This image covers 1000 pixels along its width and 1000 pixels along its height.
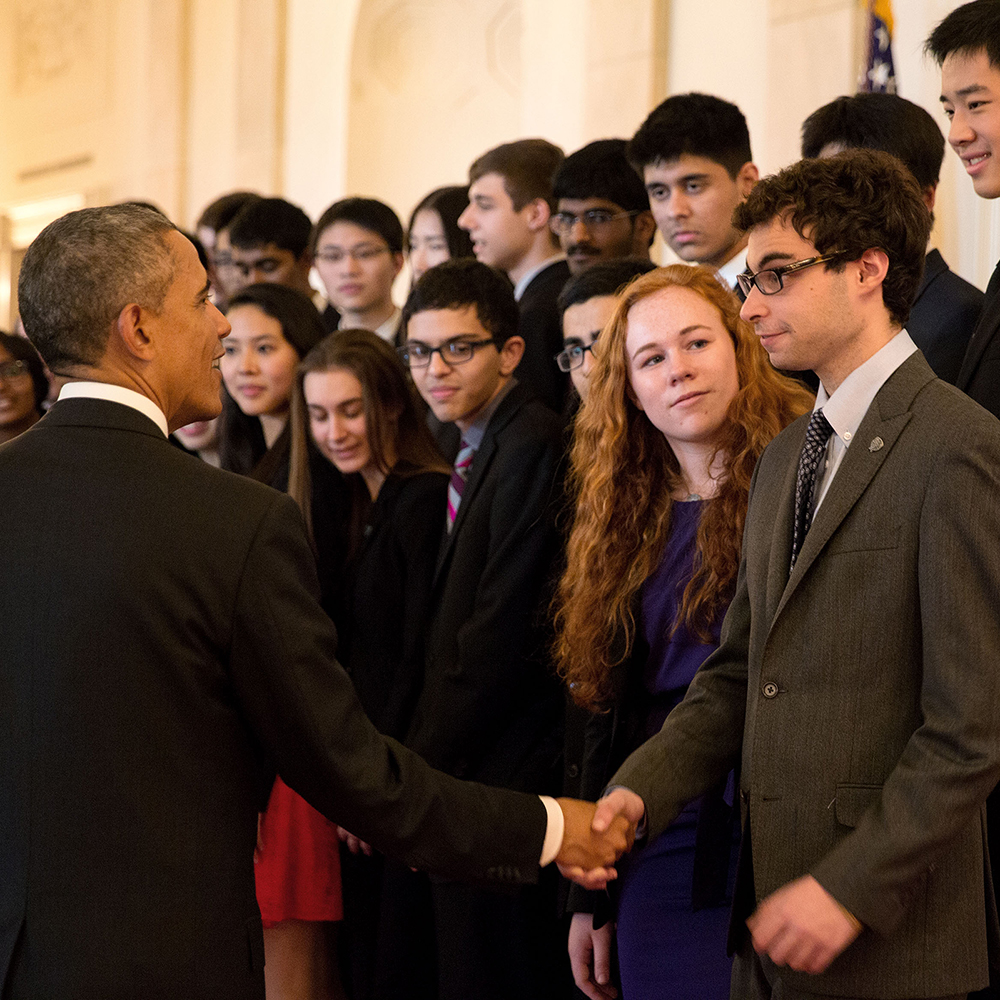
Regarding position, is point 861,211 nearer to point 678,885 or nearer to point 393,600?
point 678,885

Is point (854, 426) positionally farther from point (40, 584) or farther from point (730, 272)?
point (730, 272)

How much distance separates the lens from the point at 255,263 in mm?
5625

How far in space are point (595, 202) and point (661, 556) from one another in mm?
1987

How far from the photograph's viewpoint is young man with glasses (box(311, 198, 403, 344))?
5.21m

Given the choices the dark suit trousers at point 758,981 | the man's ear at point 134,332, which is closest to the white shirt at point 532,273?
the man's ear at point 134,332

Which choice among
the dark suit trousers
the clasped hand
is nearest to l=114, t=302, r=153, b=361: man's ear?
the clasped hand

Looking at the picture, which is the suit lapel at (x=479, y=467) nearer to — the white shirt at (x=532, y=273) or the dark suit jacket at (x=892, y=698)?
the white shirt at (x=532, y=273)

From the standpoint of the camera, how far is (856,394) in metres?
2.05

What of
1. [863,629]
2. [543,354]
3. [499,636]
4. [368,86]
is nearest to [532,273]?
[543,354]

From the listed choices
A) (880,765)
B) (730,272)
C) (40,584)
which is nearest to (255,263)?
(730,272)

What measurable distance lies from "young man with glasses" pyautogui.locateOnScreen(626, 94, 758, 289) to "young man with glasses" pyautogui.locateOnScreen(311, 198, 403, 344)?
140cm

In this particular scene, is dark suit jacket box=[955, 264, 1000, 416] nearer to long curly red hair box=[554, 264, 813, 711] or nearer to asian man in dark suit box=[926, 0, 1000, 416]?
asian man in dark suit box=[926, 0, 1000, 416]

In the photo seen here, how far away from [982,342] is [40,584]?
1926mm

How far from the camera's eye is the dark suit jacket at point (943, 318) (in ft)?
9.93
